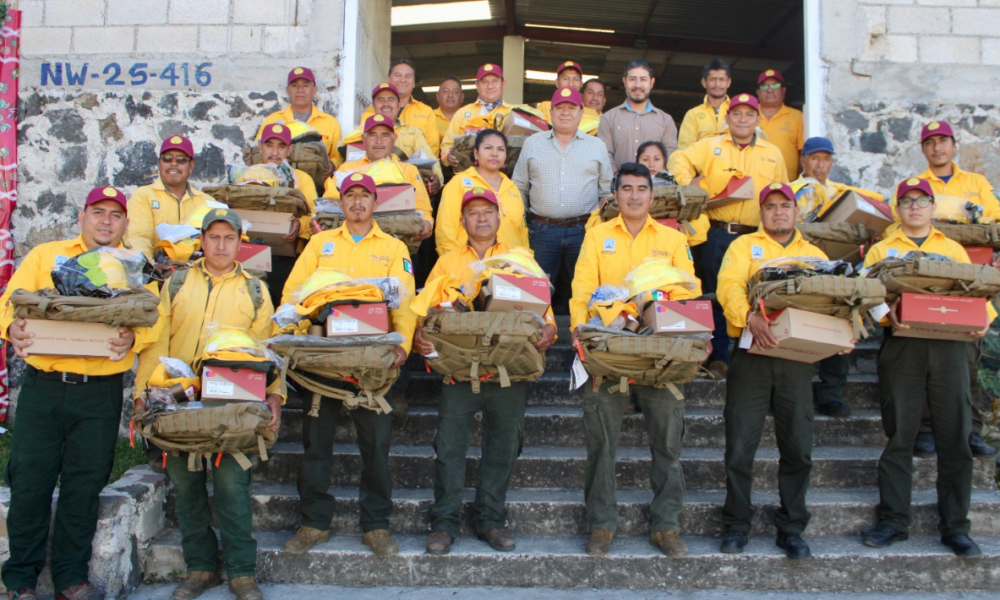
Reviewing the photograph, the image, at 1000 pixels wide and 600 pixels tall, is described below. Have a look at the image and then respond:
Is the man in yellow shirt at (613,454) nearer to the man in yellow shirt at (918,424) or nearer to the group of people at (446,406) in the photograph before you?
the group of people at (446,406)

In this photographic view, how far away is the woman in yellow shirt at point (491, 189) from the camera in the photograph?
518 centimetres

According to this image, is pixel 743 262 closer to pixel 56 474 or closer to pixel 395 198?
pixel 395 198

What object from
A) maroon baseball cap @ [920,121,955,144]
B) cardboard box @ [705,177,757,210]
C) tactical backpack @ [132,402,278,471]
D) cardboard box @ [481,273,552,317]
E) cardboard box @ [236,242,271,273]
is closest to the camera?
tactical backpack @ [132,402,278,471]

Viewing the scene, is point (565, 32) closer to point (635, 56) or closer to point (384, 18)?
point (635, 56)

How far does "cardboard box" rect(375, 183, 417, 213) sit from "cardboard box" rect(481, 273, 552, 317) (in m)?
1.29

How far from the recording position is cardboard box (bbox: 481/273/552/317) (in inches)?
155

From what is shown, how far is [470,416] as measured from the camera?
429 centimetres

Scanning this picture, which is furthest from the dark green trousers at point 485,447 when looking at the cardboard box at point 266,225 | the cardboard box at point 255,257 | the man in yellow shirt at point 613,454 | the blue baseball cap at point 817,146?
the blue baseball cap at point 817,146

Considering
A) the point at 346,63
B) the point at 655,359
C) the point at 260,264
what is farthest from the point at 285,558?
the point at 346,63

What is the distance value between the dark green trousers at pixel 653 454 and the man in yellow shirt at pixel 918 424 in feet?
3.80

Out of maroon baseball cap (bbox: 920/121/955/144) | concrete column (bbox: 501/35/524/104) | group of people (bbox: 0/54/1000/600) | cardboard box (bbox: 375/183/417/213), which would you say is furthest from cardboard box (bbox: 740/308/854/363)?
concrete column (bbox: 501/35/524/104)

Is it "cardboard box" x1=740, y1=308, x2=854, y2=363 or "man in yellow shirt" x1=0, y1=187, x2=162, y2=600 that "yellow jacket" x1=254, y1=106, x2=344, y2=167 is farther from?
"cardboard box" x1=740, y1=308, x2=854, y2=363

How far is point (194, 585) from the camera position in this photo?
3.93m

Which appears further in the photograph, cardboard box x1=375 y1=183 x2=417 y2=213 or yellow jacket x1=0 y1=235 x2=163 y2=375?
cardboard box x1=375 y1=183 x2=417 y2=213
